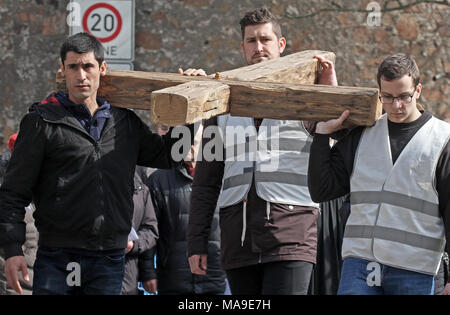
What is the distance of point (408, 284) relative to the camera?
453 centimetres

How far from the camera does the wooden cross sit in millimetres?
4230

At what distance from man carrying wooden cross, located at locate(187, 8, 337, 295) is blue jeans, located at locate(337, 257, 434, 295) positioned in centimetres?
54

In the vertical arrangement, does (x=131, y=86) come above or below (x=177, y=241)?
above

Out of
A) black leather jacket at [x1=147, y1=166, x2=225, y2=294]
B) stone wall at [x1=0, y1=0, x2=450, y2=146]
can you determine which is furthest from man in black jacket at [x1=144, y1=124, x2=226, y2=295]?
stone wall at [x1=0, y1=0, x2=450, y2=146]

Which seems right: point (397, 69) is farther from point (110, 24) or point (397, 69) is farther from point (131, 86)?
point (110, 24)

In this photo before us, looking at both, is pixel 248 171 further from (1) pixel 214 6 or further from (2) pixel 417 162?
(1) pixel 214 6

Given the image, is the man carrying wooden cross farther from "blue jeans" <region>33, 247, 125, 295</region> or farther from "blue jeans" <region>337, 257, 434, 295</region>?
"blue jeans" <region>33, 247, 125, 295</region>

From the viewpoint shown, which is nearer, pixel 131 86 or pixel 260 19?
pixel 131 86

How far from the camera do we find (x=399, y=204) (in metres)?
4.55

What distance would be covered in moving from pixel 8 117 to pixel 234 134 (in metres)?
6.33

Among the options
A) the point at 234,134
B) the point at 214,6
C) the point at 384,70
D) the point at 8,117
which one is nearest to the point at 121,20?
the point at 214,6

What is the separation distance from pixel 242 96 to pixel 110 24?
571 centimetres

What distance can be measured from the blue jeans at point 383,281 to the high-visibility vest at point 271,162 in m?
0.71

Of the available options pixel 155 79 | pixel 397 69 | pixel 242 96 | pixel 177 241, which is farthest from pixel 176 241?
pixel 397 69
